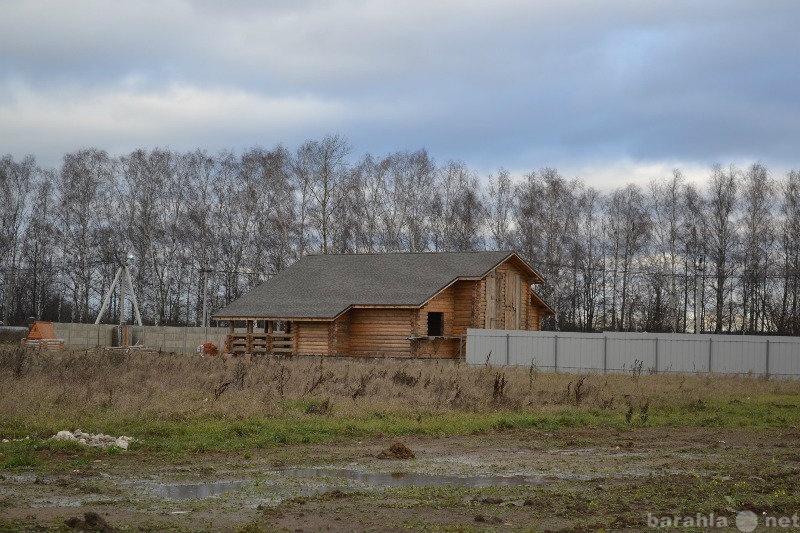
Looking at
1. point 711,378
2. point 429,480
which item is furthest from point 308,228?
point 429,480

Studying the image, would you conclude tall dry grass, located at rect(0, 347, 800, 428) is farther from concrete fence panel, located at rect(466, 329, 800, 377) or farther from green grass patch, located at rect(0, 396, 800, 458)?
concrete fence panel, located at rect(466, 329, 800, 377)

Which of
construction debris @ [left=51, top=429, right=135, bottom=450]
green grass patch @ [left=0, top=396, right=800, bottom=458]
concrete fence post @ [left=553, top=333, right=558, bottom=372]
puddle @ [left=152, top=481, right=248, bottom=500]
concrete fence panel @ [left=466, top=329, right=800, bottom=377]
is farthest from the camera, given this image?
concrete fence post @ [left=553, top=333, right=558, bottom=372]

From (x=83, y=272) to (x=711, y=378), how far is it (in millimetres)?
53033

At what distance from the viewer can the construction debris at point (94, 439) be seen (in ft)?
50.5

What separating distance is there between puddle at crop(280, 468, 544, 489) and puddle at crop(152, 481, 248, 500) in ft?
3.92

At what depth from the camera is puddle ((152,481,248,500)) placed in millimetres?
11414

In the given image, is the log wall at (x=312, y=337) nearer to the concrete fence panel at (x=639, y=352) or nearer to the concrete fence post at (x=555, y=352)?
the concrete fence panel at (x=639, y=352)

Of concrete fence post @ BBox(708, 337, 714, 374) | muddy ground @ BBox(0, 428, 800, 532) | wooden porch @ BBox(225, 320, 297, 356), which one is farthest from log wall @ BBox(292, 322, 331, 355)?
muddy ground @ BBox(0, 428, 800, 532)

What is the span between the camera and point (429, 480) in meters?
13.0

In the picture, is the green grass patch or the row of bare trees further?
the row of bare trees

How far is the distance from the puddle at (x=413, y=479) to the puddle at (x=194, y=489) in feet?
3.92

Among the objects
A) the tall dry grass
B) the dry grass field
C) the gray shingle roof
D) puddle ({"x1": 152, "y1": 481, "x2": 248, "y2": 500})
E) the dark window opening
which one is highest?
the gray shingle roof

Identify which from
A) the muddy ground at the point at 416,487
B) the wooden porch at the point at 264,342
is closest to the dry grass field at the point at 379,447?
the muddy ground at the point at 416,487

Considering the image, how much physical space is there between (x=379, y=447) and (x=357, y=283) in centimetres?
3216
